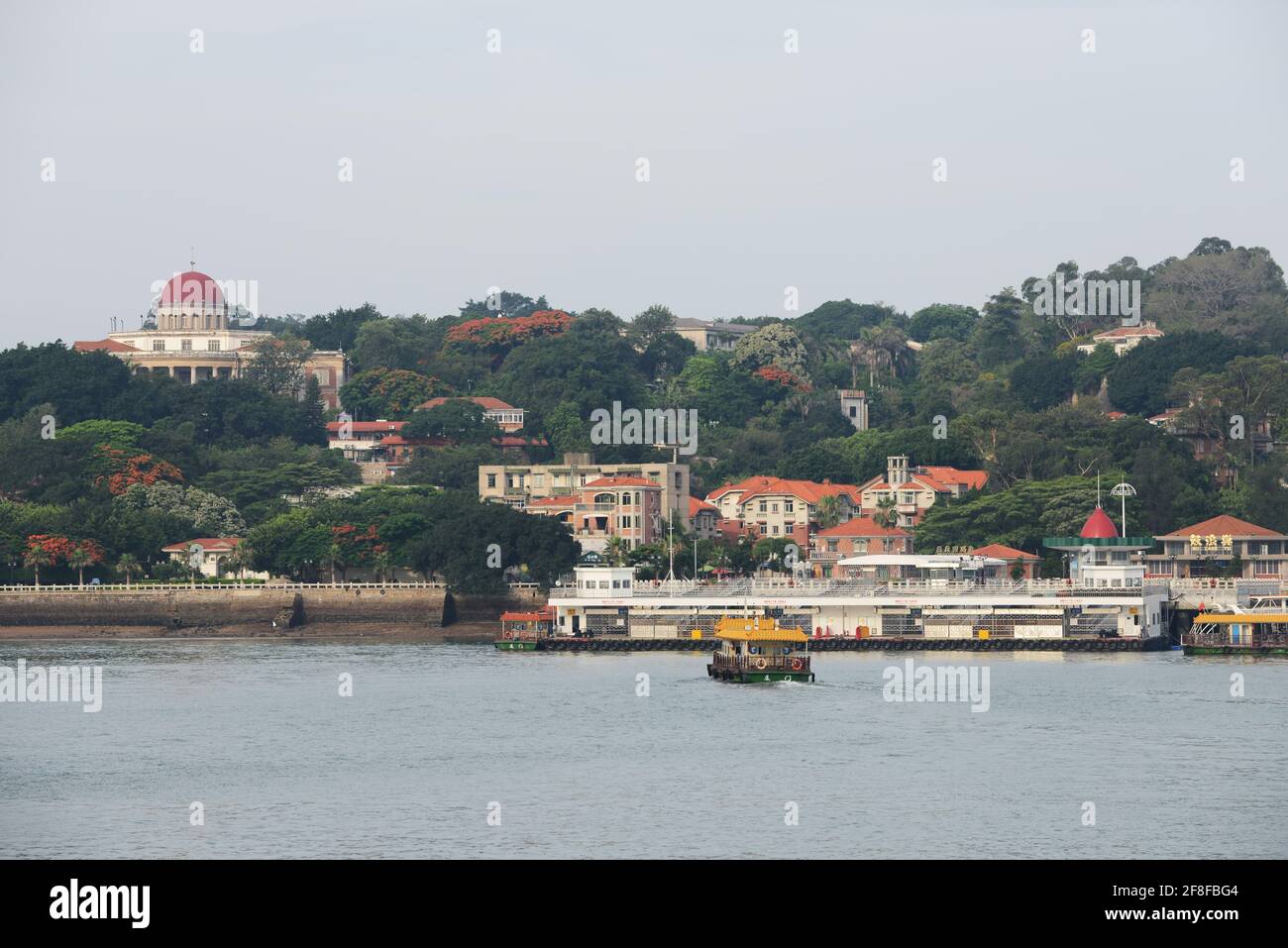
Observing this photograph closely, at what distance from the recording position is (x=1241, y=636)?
3578 inches

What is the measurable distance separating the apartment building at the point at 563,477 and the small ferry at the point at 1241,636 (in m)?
45.1

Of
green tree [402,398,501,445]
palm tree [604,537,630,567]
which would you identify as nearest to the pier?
palm tree [604,537,630,567]

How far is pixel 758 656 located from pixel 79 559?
50198 millimetres

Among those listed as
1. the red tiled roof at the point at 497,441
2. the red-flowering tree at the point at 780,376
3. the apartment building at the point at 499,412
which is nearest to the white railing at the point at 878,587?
the red tiled roof at the point at 497,441

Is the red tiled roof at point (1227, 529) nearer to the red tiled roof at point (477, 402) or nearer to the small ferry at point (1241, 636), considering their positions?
the small ferry at point (1241, 636)

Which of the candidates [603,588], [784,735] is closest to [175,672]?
[603,588]

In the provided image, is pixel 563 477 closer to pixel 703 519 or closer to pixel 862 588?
pixel 703 519

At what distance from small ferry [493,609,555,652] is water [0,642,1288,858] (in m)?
12.4

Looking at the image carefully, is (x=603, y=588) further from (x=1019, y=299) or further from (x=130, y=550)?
(x=1019, y=299)

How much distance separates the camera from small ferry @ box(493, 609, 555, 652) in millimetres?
96688

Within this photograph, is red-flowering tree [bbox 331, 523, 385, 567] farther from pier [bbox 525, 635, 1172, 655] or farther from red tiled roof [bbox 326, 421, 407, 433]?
red tiled roof [bbox 326, 421, 407, 433]

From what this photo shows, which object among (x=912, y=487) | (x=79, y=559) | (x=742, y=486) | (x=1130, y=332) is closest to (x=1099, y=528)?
(x=912, y=487)

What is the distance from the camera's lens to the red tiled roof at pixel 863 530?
121 metres
